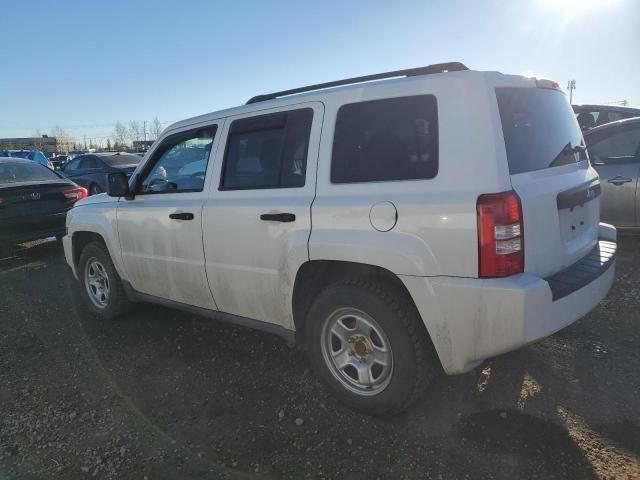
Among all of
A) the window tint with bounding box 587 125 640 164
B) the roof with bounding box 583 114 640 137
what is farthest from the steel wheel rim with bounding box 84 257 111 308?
the roof with bounding box 583 114 640 137

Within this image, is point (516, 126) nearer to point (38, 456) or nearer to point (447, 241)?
point (447, 241)

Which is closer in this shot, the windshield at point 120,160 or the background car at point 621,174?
the background car at point 621,174

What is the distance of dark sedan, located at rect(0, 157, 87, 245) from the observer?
7.13 meters

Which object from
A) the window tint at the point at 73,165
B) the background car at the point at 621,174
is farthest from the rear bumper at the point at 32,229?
the background car at the point at 621,174

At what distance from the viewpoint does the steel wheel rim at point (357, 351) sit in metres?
2.81

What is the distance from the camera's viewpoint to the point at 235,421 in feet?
9.80

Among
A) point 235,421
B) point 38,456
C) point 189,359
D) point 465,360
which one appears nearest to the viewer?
point 465,360

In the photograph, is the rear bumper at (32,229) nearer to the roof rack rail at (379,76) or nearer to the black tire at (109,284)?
the black tire at (109,284)

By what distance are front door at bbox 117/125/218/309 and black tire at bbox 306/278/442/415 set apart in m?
1.30

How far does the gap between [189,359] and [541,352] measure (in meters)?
2.70

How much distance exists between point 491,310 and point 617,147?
4.57 m

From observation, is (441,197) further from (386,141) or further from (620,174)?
(620,174)

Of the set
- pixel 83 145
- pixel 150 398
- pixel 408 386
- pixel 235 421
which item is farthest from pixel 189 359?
pixel 83 145

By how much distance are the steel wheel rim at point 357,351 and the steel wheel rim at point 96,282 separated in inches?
108
